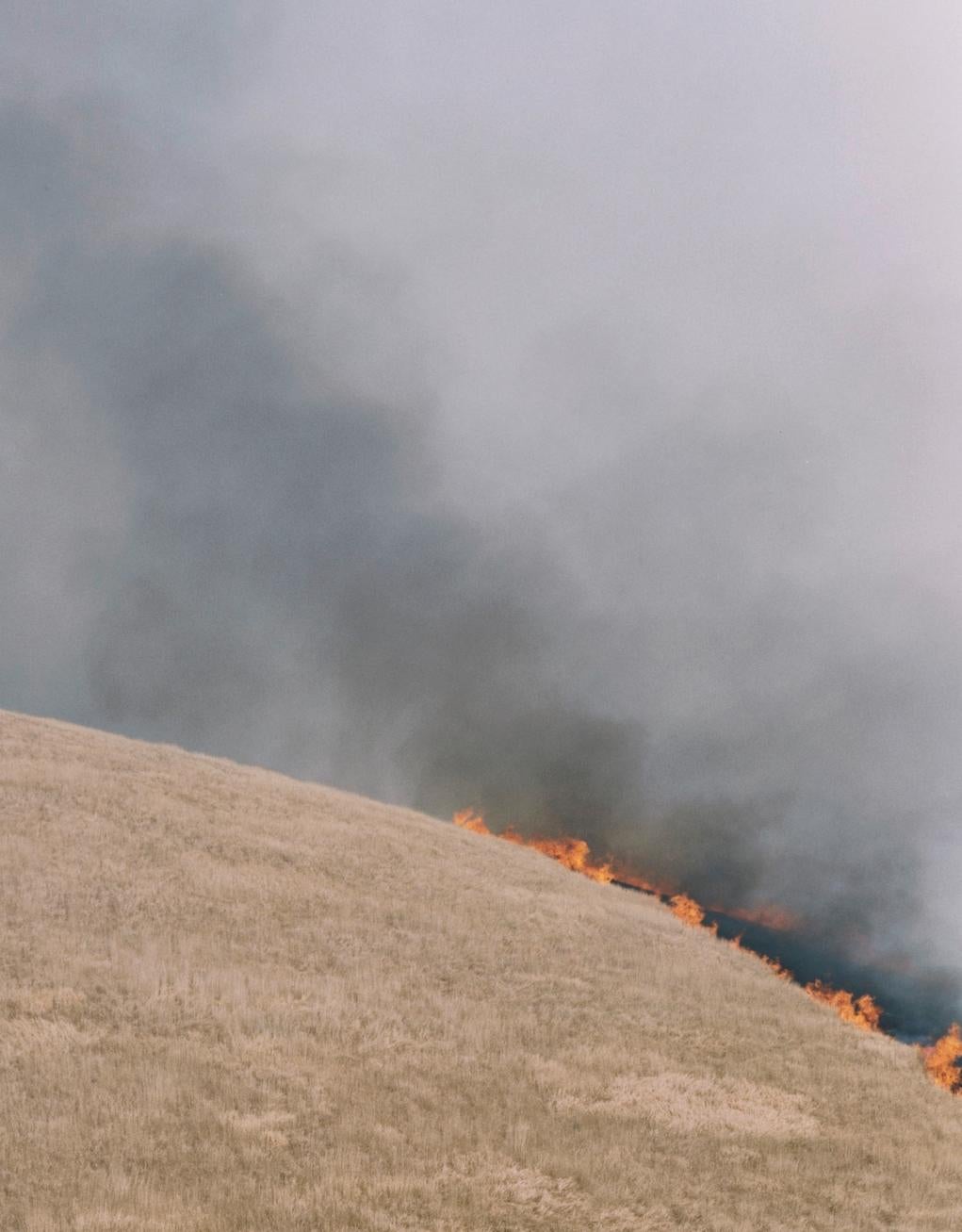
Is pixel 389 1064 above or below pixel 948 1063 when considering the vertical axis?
below

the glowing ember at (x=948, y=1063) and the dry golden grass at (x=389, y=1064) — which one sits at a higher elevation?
the glowing ember at (x=948, y=1063)

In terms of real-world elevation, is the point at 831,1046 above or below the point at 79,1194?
above

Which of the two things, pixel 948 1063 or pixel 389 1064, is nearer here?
pixel 389 1064

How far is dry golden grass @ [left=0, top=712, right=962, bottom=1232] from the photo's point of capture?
10.4 m

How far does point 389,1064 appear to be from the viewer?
14109mm

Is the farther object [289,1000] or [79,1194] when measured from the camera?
[289,1000]

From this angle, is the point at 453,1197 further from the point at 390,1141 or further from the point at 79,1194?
the point at 79,1194

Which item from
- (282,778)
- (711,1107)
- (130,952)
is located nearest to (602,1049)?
(711,1107)

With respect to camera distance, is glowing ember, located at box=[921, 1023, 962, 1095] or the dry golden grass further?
glowing ember, located at box=[921, 1023, 962, 1095]

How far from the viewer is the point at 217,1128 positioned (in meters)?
11.3

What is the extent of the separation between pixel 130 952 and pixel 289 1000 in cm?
295

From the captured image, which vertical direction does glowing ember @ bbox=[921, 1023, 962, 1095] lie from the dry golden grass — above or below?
above

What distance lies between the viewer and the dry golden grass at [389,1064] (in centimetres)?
1035

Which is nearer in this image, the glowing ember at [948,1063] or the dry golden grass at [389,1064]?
the dry golden grass at [389,1064]
